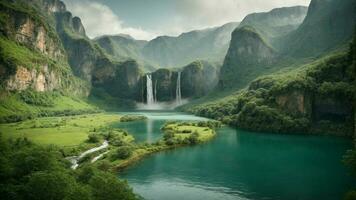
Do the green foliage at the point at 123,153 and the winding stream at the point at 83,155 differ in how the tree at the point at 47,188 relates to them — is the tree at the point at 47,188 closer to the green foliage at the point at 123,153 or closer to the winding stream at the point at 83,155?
the winding stream at the point at 83,155

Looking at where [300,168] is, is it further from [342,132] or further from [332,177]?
[342,132]

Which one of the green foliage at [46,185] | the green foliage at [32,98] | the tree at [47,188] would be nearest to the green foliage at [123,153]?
the green foliage at [46,185]

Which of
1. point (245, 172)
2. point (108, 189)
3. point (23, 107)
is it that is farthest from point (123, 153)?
point (23, 107)

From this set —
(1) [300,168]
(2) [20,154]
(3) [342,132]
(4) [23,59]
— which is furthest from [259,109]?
(4) [23,59]

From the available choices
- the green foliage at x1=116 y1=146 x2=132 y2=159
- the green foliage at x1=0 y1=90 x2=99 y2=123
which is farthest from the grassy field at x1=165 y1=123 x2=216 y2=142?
the green foliage at x1=0 y1=90 x2=99 y2=123

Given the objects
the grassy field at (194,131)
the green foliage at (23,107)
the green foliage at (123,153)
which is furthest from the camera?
the green foliage at (23,107)

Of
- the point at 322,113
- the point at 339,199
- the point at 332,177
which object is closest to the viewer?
the point at 339,199
